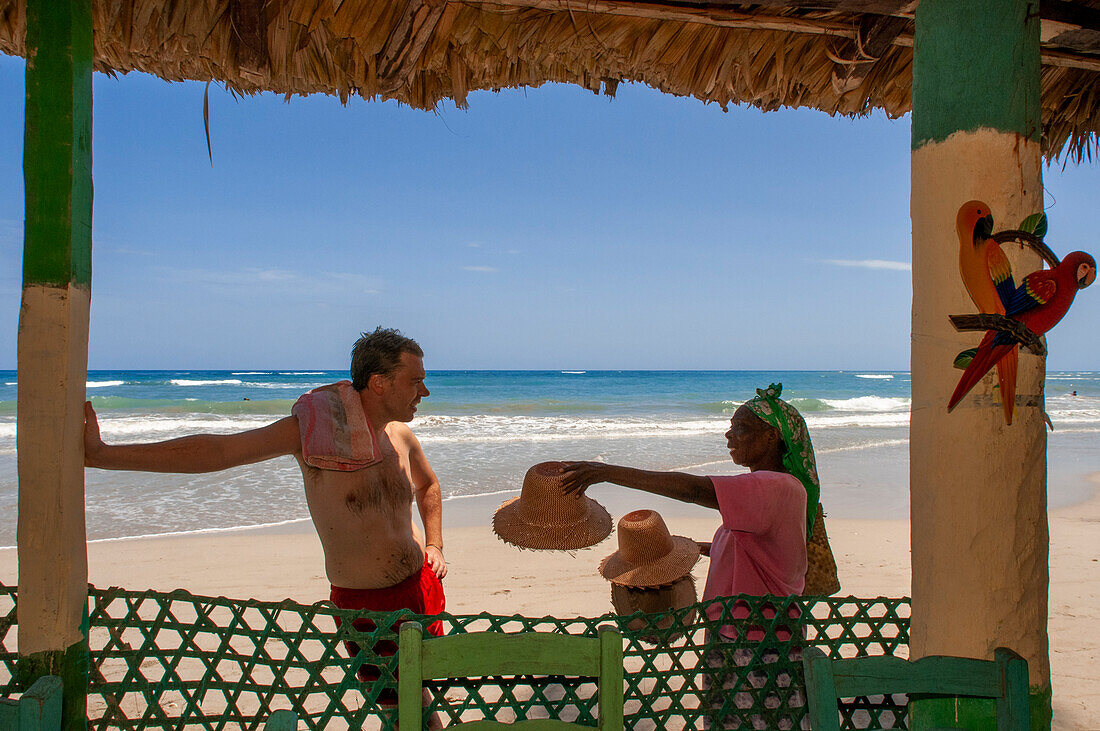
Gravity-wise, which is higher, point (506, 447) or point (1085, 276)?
point (1085, 276)

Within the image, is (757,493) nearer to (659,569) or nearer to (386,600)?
(659,569)

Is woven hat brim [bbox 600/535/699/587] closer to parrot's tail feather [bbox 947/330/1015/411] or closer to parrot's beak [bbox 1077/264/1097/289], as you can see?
parrot's tail feather [bbox 947/330/1015/411]

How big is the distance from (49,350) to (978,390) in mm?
2706

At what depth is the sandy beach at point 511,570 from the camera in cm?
543

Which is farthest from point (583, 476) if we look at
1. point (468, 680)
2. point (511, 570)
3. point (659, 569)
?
point (511, 570)

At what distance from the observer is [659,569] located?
3037mm

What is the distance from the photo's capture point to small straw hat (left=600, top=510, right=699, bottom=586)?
119 inches

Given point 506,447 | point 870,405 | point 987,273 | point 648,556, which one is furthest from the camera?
point 870,405

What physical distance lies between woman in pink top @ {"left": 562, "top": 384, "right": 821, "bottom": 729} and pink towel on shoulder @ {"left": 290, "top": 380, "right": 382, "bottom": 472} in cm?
99

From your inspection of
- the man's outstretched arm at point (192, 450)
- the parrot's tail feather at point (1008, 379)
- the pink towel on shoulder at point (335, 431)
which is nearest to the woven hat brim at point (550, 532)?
the pink towel on shoulder at point (335, 431)

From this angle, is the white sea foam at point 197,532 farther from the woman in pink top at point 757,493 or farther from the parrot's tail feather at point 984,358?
the parrot's tail feather at point 984,358

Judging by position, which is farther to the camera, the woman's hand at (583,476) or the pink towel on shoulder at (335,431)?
the pink towel on shoulder at (335,431)

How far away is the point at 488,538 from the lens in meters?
7.57

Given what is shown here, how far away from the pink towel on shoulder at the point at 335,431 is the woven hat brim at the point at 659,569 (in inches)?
47.4
